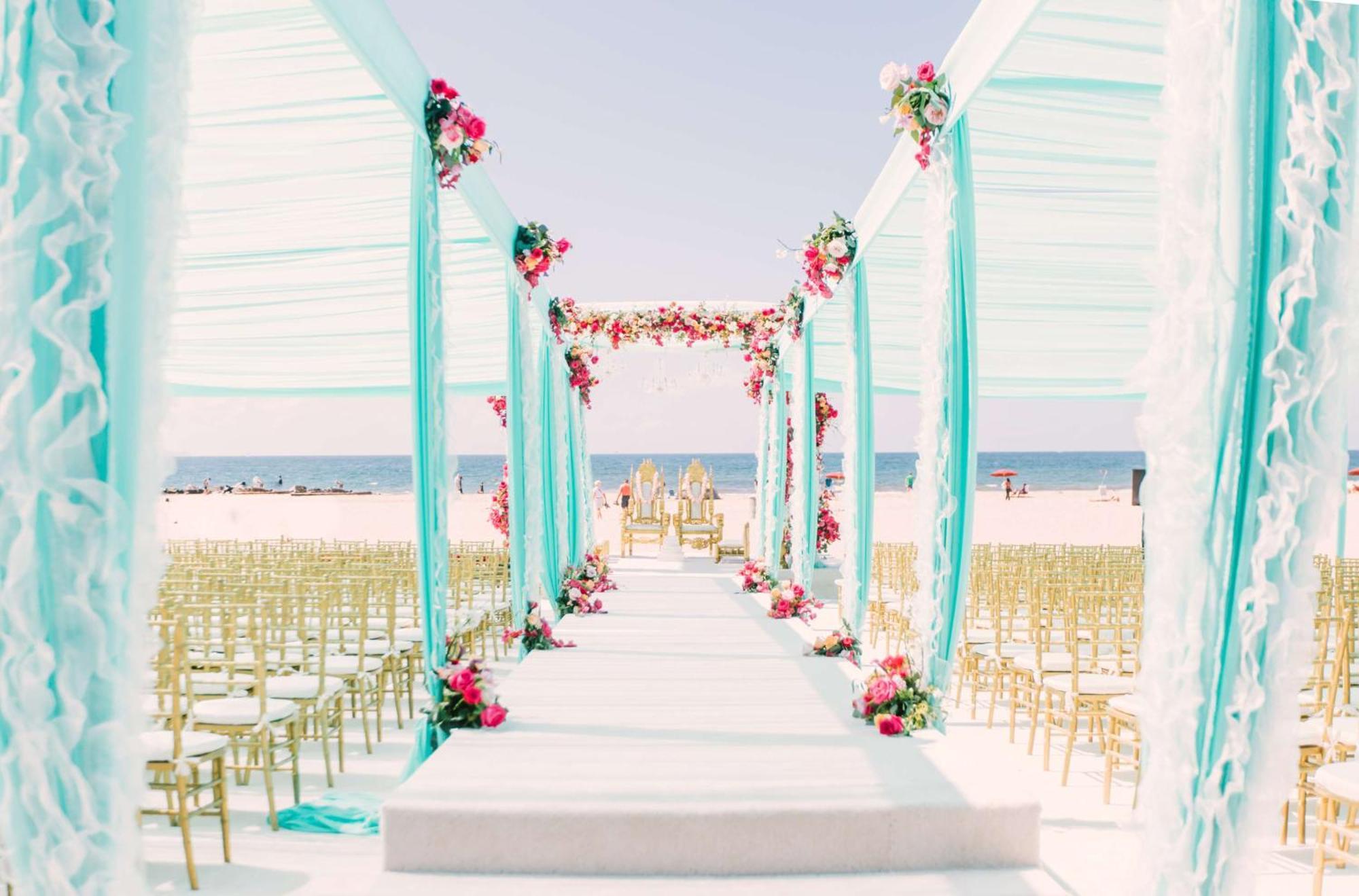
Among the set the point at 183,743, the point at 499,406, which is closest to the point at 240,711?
the point at 183,743

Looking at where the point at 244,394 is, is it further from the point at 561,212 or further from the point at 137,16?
the point at 137,16

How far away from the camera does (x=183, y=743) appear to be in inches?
131

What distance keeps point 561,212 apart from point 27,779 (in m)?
5.66

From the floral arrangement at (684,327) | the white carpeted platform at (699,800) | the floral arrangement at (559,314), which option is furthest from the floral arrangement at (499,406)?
the white carpeted platform at (699,800)

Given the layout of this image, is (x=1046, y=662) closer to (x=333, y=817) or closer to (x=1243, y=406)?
(x=1243, y=406)

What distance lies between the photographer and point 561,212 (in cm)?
672

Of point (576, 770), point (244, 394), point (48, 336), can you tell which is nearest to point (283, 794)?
point (576, 770)

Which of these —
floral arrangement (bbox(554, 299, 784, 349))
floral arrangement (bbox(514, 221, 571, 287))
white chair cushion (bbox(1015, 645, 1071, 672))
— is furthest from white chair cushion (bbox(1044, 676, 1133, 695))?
floral arrangement (bbox(554, 299, 784, 349))

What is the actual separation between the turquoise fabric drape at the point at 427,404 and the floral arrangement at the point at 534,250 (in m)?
2.00

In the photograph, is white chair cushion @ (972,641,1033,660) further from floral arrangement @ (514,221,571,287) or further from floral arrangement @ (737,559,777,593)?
floral arrangement @ (737,559,777,593)

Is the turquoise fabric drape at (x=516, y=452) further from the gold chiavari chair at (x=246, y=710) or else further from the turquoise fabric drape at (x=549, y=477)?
the gold chiavari chair at (x=246, y=710)

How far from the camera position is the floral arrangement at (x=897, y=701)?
4.22 metres

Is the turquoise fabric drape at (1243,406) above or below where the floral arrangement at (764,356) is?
below

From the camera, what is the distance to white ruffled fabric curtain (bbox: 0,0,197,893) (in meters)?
1.60
